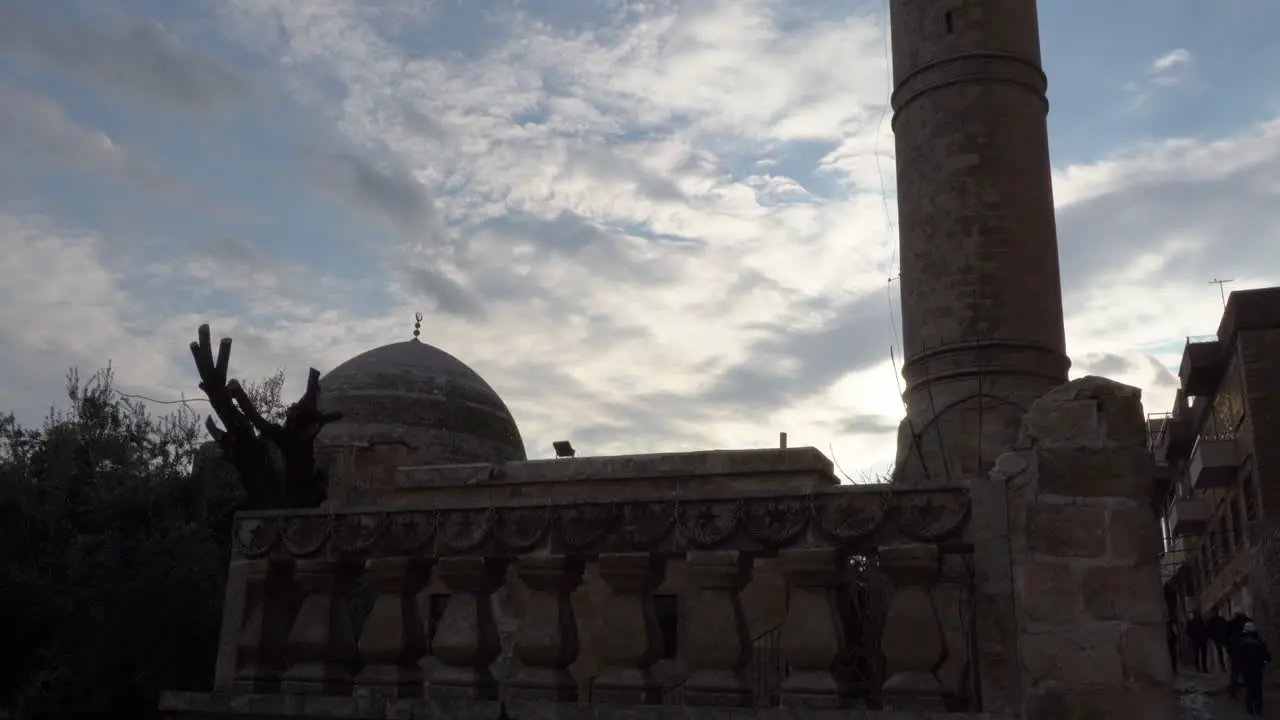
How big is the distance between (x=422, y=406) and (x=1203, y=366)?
1700 centimetres

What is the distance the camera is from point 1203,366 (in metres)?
22.7

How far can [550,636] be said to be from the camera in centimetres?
467

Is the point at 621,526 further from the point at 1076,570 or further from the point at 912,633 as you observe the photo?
the point at 1076,570

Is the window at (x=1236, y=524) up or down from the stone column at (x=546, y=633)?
up

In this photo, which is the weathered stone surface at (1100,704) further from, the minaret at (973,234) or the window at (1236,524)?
the window at (1236,524)

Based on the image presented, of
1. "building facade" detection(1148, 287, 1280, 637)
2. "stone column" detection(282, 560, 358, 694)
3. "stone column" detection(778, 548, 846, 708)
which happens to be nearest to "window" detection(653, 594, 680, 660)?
"building facade" detection(1148, 287, 1280, 637)

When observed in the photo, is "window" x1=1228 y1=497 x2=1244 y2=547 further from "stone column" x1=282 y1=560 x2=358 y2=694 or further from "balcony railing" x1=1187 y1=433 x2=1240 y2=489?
"stone column" x1=282 y1=560 x2=358 y2=694

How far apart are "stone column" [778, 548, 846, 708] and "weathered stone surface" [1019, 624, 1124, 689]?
735 mm

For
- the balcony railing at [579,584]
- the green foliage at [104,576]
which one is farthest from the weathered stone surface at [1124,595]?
the green foliage at [104,576]

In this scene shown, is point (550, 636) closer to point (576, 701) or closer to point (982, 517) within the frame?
point (576, 701)

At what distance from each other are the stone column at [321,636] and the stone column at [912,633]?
8.46 ft

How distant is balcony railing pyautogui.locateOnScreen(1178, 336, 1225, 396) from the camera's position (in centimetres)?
2239

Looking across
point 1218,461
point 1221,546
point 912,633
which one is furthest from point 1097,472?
point 1221,546

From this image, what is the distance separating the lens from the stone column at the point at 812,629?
423 cm
